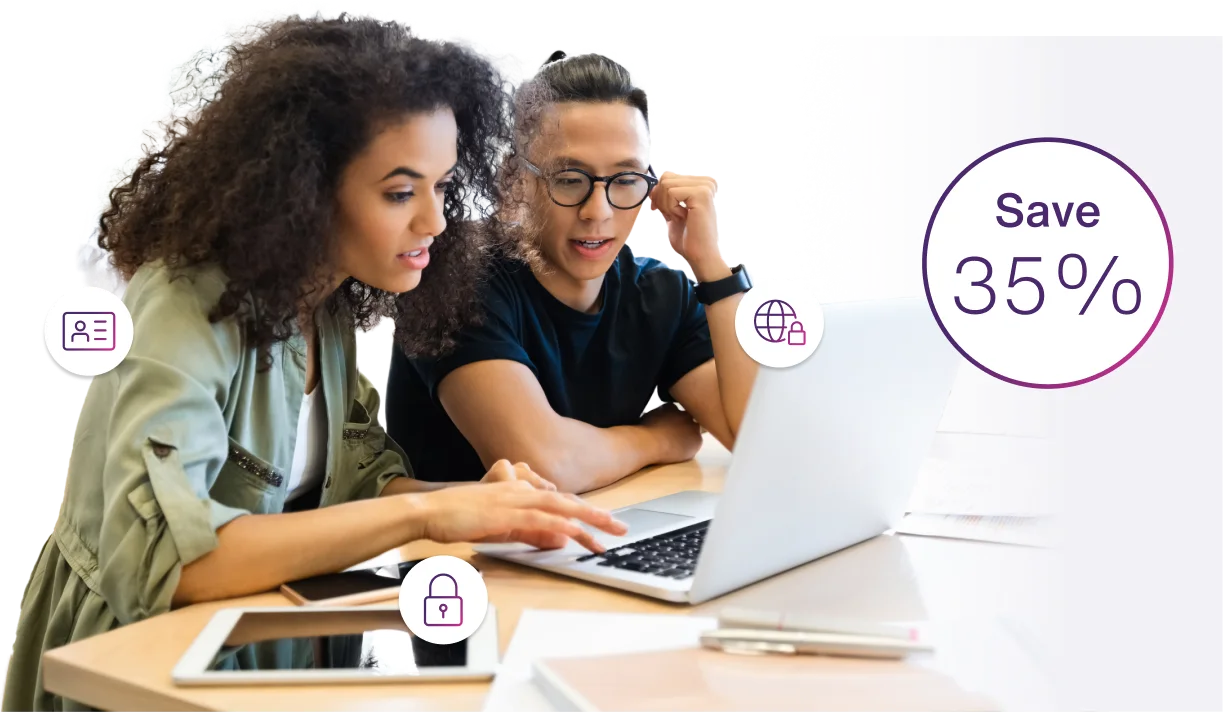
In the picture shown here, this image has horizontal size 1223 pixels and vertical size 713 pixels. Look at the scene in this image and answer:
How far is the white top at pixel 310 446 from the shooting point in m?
1.30

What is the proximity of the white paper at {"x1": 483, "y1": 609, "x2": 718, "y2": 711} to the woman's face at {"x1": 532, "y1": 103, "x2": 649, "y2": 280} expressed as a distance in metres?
0.85

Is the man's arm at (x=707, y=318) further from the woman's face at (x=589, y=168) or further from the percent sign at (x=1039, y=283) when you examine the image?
the percent sign at (x=1039, y=283)

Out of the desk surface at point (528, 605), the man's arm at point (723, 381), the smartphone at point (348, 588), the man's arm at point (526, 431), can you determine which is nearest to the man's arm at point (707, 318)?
the man's arm at point (723, 381)

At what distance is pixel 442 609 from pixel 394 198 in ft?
1.68

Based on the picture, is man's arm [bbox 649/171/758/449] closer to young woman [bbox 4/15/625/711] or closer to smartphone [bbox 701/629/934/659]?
young woman [bbox 4/15/625/711]

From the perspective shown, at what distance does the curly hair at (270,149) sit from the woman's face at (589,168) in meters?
0.32

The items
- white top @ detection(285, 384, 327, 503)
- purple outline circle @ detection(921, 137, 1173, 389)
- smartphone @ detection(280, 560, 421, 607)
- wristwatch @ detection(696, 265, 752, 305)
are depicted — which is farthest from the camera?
purple outline circle @ detection(921, 137, 1173, 389)

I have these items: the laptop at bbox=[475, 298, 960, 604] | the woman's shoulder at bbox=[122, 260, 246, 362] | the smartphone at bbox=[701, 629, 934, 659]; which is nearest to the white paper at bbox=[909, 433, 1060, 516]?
the laptop at bbox=[475, 298, 960, 604]

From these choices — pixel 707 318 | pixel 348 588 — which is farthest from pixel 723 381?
pixel 348 588

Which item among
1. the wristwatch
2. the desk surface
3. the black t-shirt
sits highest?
the wristwatch

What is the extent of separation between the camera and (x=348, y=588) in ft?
3.18

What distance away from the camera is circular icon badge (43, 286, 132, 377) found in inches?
42.7

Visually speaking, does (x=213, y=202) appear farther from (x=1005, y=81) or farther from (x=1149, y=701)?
(x=1005, y=81)

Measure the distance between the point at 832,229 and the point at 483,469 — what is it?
1.16m
